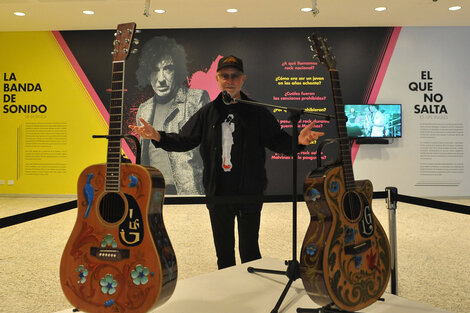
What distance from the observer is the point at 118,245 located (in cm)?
134

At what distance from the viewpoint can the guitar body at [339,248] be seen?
1343mm

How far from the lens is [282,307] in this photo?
152 centimetres

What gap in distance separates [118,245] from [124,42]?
2.54ft

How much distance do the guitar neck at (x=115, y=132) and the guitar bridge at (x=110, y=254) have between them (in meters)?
0.21

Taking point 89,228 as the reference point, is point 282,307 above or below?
below

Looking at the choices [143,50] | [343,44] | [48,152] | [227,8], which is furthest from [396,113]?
[48,152]

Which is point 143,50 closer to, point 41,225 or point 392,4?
point 41,225

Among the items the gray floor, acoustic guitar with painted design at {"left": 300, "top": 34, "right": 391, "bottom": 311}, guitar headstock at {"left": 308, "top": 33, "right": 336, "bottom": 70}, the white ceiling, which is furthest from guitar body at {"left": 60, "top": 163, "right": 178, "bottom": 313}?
the white ceiling

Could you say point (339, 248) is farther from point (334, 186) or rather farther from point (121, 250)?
point (121, 250)

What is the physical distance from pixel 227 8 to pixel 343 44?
2266 mm

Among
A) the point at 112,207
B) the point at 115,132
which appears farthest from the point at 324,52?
the point at 112,207

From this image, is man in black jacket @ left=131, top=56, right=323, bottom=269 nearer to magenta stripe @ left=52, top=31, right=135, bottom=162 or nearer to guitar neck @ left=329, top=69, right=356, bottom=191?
guitar neck @ left=329, top=69, right=356, bottom=191

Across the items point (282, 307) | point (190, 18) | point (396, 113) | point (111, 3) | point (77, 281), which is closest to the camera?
point (77, 281)

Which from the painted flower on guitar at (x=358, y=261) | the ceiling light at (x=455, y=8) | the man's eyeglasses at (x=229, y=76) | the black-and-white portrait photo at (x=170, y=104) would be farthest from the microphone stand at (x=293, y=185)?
the ceiling light at (x=455, y=8)
